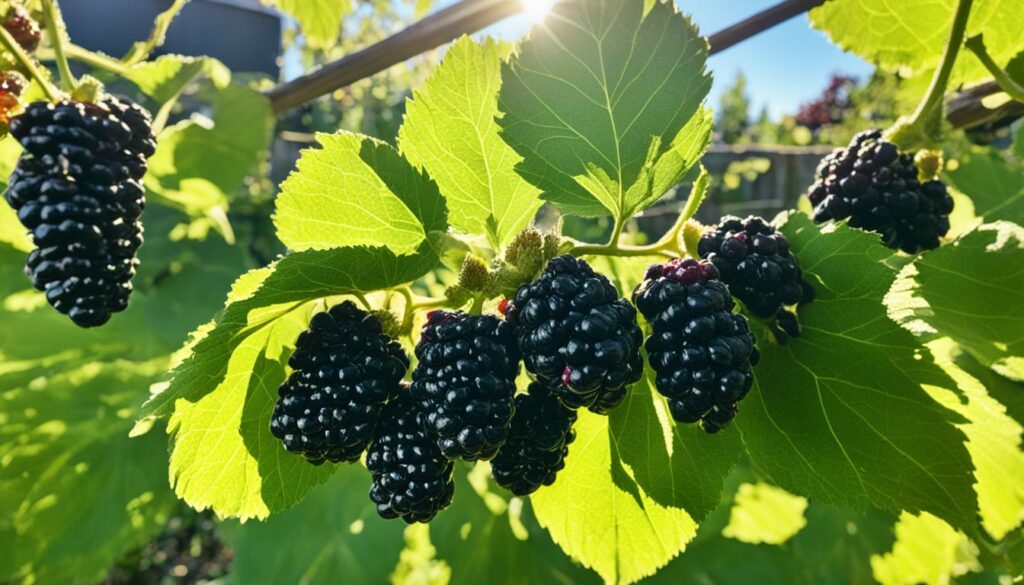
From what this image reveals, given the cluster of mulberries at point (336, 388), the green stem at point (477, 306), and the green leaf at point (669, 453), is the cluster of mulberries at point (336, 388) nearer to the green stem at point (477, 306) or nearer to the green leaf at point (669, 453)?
the green stem at point (477, 306)

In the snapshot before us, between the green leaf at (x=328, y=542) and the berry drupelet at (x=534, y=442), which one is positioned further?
the green leaf at (x=328, y=542)

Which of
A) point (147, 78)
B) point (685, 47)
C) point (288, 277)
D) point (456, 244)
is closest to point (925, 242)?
point (685, 47)

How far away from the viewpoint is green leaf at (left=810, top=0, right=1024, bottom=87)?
2.70 feet

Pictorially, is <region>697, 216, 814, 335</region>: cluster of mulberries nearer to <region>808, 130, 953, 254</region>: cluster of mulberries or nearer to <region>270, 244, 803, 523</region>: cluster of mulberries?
<region>270, 244, 803, 523</region>: cluster of mulberries

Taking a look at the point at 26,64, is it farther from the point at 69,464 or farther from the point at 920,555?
the point at 920,555

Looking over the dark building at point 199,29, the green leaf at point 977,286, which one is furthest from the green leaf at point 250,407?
the dark building at point 199,29

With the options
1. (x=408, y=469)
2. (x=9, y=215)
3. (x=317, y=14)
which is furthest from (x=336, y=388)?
(x=317, y=14)

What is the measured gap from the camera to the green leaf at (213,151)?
1327mm

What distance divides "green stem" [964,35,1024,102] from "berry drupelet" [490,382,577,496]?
645 mm

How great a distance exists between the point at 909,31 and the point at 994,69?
14 cm

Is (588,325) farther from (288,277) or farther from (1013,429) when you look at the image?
(1013,429)

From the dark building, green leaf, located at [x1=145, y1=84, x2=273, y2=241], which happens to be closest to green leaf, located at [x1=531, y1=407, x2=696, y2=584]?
green leaf, located at [x1=145, y1=84, x2=273, y2=241]

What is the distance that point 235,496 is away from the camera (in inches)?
27.5

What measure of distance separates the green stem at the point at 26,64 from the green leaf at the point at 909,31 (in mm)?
965
